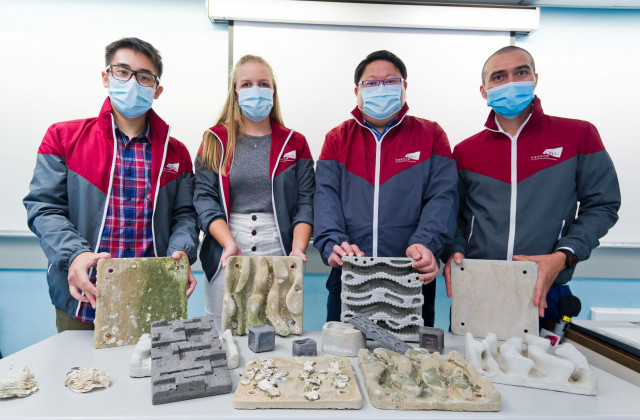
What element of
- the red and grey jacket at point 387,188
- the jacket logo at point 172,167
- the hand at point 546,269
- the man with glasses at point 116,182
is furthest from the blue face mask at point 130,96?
the hand at point 546,269

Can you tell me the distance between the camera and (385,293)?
1.31 meters

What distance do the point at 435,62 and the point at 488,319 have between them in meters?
2.15

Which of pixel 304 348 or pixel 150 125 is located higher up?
pixel 150 125

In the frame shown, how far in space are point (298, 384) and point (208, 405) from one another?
0.22 meters

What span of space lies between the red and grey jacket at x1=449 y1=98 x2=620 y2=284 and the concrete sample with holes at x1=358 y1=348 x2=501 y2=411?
65cm

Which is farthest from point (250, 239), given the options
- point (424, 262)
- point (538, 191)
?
point (538, 191)

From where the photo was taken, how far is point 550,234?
1.61m

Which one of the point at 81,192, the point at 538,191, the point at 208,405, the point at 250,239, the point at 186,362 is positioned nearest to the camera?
the point at 208,405

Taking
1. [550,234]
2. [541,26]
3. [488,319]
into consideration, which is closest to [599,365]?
[488,319]

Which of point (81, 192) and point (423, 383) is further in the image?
point (81, 192)

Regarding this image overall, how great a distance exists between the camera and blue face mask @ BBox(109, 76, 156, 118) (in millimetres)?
1607

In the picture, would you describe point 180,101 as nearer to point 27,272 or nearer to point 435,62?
point 27,272

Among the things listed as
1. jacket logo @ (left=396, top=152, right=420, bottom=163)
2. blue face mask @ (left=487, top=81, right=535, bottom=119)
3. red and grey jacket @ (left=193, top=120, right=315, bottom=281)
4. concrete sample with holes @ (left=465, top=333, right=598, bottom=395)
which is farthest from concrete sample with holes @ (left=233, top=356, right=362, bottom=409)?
blue face mask @ (left=487, top=81, right=535, bottom=119)

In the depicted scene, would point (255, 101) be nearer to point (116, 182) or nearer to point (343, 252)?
point (116, 182)
